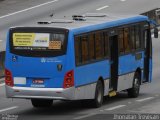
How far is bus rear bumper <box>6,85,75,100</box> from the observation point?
21.0 m

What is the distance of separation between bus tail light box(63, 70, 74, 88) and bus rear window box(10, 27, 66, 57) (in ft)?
2.04

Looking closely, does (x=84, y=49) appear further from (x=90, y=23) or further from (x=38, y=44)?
(x=38, y=44)

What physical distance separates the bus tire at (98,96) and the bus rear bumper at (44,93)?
5.11 ft

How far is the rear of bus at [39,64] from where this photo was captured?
21.0 meters

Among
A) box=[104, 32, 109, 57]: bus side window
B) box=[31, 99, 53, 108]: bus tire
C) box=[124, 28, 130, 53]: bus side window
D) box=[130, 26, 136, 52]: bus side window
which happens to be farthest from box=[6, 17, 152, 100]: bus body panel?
box=[130, 26, 136, 52]: bus side window

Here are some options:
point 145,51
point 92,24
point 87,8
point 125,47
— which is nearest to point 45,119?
point 92,24

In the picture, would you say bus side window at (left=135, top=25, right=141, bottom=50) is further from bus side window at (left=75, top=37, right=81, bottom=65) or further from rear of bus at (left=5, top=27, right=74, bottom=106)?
rear of bus at (left=5, top=27, right=74, bottom=106)

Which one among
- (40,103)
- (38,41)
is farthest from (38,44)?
(40,103)

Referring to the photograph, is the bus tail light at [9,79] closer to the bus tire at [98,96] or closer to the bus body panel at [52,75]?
the bus body panel at [52,75]

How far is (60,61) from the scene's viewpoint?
21031 mm

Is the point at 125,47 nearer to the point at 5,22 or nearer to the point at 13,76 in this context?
the point at 13,76

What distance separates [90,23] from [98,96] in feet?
7.22

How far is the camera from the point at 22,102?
24.5 metres

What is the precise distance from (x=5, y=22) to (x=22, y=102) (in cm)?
2849
